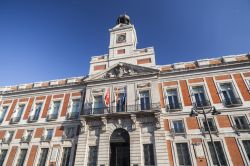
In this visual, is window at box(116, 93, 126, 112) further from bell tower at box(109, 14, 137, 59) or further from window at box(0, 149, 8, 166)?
window at box(0, 149, 8, 166)

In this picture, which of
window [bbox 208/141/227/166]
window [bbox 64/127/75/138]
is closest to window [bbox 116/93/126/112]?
window [bbox 64/127/75/138]

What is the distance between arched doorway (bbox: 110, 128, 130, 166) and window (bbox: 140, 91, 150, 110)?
3444 millimetres

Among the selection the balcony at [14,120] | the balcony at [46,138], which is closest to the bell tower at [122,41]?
the balcony at [46,138]

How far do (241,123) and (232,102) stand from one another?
225cm

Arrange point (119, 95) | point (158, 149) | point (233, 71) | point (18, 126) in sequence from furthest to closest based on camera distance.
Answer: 1. point (18, 126)
2. point (119, 95)
3. point (233, 71)
4. point (158, 149)

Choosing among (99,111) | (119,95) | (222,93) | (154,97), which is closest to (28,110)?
(99,111)

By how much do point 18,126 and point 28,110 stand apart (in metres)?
2.33

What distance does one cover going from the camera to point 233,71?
2006cm

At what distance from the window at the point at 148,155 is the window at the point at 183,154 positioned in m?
2.50

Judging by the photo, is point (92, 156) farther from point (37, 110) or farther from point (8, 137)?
point (8, 137)

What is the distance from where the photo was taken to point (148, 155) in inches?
675

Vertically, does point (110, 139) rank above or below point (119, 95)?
below

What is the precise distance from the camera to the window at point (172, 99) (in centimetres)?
1963

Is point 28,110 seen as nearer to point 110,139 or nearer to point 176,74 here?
point 110,139
